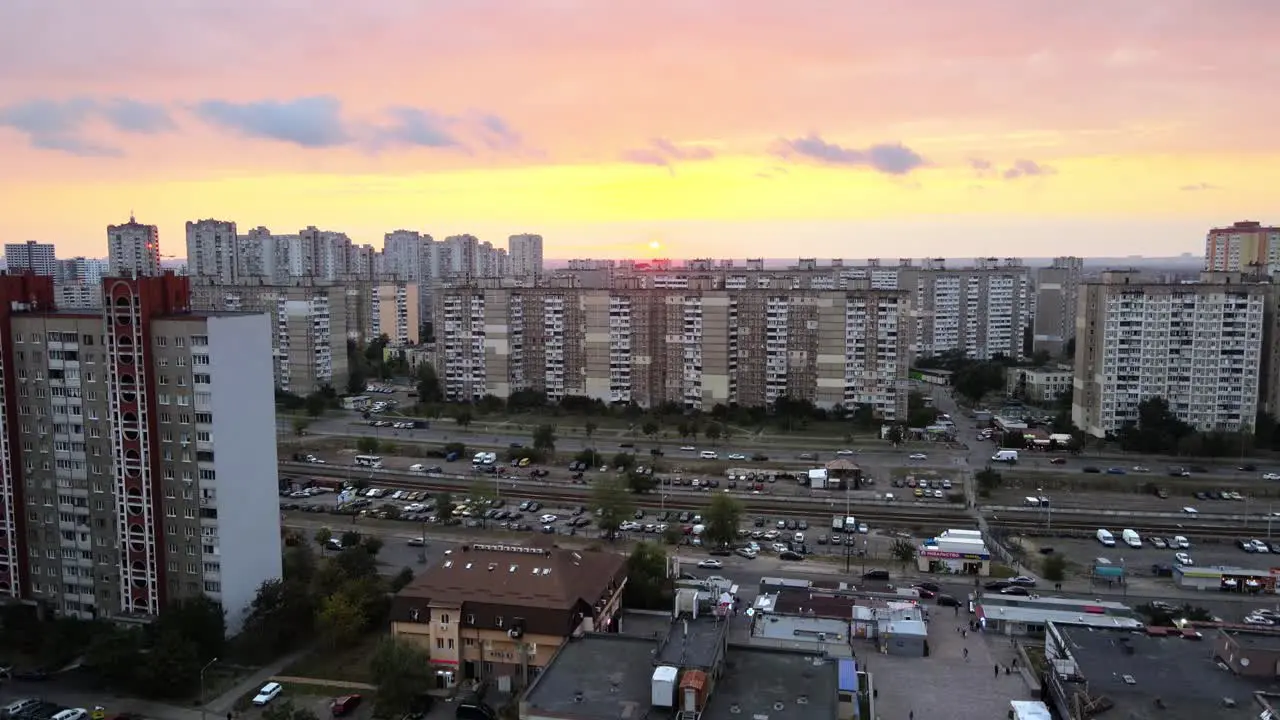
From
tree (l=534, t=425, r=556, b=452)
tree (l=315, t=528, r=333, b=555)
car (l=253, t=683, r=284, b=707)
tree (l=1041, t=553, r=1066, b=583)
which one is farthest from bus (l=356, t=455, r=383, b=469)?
tree (l=1041, t=553, r=1066, b=583)

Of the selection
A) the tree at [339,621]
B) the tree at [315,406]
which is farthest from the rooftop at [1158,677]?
the tree at [315,406]

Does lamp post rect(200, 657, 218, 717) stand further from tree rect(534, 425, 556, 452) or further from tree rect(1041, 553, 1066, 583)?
tree rect(534, 425, 556, 452)

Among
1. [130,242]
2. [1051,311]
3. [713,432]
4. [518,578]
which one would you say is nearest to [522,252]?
[130,242]

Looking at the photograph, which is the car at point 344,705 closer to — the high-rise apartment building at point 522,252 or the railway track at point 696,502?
the railway track at point 696,502

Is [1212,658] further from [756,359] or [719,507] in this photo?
[756,359]

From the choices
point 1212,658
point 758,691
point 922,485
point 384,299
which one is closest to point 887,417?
point 922,485

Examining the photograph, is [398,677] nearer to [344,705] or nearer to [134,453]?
[344,705]
